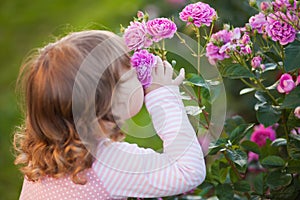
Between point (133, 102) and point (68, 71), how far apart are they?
0.56ft

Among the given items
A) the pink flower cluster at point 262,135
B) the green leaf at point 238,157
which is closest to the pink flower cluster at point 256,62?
the green leaf at point 238,157

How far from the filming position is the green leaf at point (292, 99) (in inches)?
65.5

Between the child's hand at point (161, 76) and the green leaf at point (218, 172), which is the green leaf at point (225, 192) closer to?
the green leaf at point (218, 172)

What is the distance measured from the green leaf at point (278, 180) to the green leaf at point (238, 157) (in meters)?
0.18

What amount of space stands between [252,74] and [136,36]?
1.16 feet

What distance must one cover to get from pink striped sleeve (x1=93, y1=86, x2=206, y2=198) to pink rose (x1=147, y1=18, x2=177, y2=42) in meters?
0.14

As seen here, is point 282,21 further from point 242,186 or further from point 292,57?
point 242,186

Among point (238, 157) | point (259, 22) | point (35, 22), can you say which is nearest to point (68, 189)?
point (238, 157)

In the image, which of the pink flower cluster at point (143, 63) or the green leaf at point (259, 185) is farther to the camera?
the green leaf at point (259, 185)

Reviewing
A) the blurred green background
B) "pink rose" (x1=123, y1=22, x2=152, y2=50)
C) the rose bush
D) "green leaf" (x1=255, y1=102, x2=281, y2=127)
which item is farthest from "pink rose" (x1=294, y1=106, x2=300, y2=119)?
the blurred green background

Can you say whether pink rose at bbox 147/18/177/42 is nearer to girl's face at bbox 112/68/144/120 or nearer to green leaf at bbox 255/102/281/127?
girl's face at bbox 112/68/144/120

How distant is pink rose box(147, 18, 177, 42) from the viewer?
151cm

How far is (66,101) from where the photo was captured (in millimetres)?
1467

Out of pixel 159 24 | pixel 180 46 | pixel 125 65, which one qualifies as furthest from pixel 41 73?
pixel 180 46
